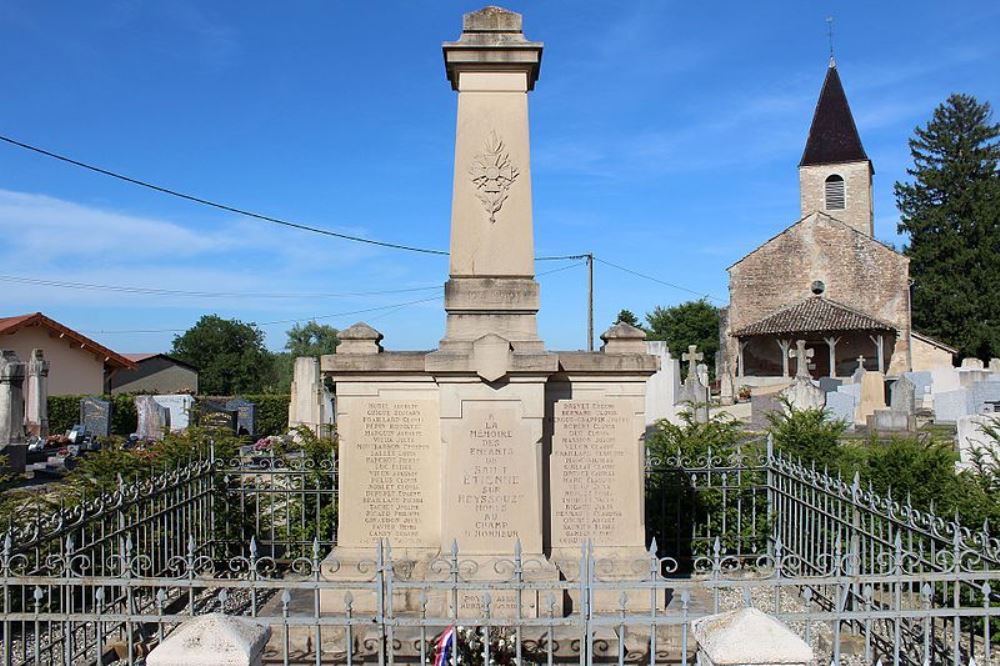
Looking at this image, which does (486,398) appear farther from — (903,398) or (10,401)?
(903,398)

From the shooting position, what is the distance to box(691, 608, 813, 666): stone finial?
2947mm

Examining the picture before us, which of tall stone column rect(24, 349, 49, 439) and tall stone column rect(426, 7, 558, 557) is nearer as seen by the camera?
tall stone column rect(426, 7, 558, 557)

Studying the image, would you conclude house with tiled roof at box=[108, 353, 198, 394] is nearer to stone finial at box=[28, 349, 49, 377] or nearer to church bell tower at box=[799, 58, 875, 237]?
stone finial at box=[28, 349, 49, 377]

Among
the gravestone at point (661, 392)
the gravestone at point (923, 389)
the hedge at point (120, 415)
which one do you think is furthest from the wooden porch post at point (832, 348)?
the hedge at point (120, 415)

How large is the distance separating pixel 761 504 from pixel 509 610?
154 inches

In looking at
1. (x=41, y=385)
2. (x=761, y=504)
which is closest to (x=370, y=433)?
(x=761, y=504)

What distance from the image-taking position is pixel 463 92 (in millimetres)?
6113

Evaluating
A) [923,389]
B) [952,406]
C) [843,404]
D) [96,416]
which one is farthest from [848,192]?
[96,416]

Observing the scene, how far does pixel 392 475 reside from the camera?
6062 millimetres

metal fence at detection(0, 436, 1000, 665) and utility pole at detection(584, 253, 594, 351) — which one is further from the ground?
utility pole at detection(584, 253, 594, 351)

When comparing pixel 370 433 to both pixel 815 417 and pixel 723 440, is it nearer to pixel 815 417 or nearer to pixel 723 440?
pixel 723 440

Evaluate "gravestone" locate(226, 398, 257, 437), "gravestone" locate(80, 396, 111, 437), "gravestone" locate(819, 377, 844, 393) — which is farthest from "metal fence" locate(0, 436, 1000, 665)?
"gravestone" locate(819, 377, 844, 393)

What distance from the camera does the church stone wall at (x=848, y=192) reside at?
42.2 metres

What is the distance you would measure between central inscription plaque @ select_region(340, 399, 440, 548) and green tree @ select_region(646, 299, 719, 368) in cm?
6155
